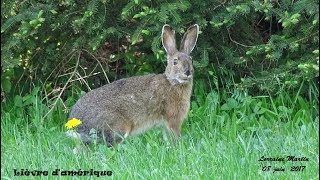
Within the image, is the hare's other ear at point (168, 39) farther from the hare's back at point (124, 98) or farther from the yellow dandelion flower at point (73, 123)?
the yellow dandelion flower at point (73, 123)

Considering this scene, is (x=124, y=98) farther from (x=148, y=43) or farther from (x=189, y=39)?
(x=148, y=43)

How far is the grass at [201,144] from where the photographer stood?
16.7 ft

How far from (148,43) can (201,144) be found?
2.00m

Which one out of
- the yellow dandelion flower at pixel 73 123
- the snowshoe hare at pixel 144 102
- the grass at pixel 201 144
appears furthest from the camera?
the snowshoe hare at pixel 144 102

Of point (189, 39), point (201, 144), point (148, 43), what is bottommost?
point (201, 144)

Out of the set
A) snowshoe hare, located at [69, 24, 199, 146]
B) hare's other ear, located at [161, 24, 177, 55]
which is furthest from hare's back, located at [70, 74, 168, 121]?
hare's other ear, located at [161, 24, 177, 55]

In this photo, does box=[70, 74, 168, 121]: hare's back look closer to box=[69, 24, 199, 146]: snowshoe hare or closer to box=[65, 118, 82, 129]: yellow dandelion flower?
box=[69, 24, 199, 146]: snowshoe hare

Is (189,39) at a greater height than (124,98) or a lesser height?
greater

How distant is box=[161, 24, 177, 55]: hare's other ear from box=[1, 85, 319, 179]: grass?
703 millimetres

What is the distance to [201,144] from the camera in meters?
5.92

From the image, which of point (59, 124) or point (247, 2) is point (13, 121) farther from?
point (247, 2)

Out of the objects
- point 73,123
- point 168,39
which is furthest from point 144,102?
point 73,123

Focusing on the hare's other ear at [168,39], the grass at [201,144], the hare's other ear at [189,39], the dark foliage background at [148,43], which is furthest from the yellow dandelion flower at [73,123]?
the hare's other ear at [189,39]

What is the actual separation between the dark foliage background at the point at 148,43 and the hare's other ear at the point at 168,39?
0.08m
